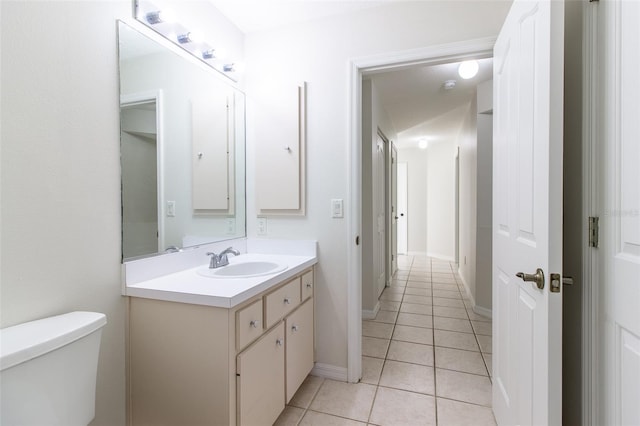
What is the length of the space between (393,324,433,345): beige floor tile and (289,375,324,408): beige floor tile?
93cm

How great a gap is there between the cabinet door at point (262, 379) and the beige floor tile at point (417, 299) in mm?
2403

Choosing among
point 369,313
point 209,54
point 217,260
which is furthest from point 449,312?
point 209,54

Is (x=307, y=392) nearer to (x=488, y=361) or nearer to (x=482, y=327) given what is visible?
(x=488, y=361)

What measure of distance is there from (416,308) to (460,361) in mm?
1132

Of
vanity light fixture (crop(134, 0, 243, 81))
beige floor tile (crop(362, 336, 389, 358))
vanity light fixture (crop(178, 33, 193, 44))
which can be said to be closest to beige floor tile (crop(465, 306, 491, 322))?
beige floor tile (crop(362, 336, 389, 358))

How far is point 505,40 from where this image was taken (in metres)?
1.38

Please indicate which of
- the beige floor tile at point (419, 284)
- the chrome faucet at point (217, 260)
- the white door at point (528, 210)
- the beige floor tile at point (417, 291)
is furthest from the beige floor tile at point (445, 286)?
the chrome faucet at point (217, 260)

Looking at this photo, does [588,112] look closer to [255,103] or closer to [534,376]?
[534,376]

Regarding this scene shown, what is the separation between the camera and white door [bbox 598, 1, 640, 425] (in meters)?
0.79

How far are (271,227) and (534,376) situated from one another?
159cm

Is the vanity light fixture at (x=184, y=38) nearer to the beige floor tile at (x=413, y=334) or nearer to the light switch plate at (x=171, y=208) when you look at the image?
the light switch plate at (x=171, y=208)

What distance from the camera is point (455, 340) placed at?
2537 mm

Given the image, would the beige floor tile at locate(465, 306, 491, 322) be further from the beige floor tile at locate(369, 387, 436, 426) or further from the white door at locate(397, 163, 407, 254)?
the white door at locate(397, 163, 407, 254)

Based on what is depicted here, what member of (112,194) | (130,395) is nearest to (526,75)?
(112,194)
